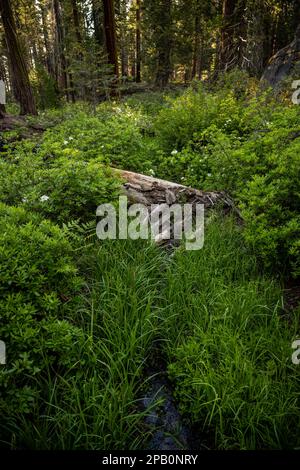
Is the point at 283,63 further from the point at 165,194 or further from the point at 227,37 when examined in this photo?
the point at 165,194

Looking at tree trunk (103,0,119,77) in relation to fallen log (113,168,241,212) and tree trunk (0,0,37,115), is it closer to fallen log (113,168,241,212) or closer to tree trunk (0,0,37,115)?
tree trunk (0,0,37,115)

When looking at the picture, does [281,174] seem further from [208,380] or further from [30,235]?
[30,235]

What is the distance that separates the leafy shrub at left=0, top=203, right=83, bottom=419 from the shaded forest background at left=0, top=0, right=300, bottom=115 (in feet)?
26.3

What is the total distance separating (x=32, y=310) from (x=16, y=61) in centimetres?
1015

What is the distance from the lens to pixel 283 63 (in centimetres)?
915

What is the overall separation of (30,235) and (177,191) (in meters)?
2.59

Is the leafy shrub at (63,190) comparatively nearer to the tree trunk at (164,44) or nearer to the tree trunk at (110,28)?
the tree trunk at (110,28)

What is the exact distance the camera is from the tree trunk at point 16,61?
9523 mm

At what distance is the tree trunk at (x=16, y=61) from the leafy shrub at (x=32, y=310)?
9.12 m

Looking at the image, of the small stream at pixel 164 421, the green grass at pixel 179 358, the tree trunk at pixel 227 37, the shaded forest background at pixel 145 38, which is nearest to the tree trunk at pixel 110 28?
the shaded forest background at pixel 145 38

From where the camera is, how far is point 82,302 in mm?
2693

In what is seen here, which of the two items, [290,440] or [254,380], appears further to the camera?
[254,380]

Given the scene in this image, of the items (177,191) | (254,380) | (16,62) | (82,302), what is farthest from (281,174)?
(16,62)

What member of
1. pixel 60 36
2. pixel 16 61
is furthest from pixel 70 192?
pixel 60 36
